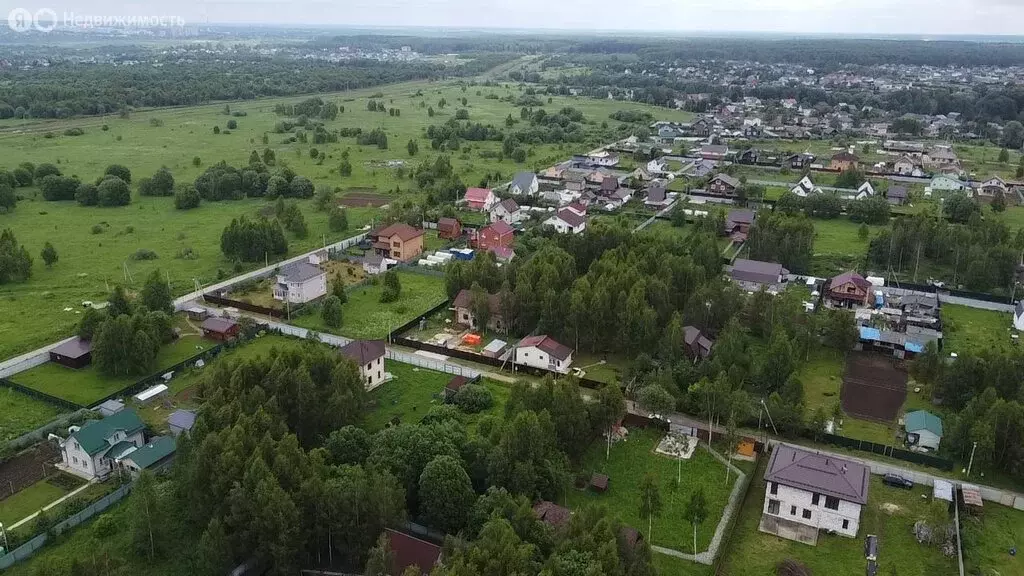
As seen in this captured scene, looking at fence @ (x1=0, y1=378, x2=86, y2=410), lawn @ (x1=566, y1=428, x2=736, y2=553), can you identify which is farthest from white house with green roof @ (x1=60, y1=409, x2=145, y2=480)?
lawn @ (x1=566, y1=428, x2=736, y2=553)

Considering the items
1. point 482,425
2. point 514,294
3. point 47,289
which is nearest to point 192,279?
point 47,289

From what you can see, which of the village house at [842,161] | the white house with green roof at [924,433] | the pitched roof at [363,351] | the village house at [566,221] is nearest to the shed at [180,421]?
the pitched roof at [363,351]

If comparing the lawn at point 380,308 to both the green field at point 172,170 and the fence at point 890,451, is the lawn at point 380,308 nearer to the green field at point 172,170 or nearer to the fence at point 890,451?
the green field at point 172,170

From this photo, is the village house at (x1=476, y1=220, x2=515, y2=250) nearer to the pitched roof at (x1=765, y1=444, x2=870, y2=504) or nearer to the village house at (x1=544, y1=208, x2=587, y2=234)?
the village house at (x1=544, y1=208, x2=587, y2=234)

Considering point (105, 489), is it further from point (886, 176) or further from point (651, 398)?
point (886, 176)

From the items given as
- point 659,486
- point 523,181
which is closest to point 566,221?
point 523,181

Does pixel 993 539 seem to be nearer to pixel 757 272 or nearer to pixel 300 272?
pixel 757 272
